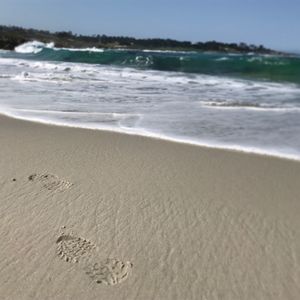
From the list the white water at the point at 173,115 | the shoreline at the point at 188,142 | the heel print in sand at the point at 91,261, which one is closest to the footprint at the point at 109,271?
the heel print in sand at the point at 91,261

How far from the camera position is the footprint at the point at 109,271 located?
2.96 m

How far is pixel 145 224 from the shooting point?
→ 12.4ft

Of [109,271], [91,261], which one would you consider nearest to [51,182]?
[91,261]

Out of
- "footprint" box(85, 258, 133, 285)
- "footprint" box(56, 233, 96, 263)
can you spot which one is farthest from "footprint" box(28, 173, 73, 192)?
"footprint" box(85, 258, 133, 285)

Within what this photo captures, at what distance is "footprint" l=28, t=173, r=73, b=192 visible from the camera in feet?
14.7

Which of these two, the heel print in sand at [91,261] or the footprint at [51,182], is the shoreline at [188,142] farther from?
the heel print in sand at [91,261]

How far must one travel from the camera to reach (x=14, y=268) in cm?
→ 300

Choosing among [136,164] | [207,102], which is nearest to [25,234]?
[136,164]

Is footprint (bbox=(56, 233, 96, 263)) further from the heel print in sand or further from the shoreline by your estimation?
the shoreline

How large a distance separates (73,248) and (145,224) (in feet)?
2.32

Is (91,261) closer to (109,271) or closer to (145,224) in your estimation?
(109,271)

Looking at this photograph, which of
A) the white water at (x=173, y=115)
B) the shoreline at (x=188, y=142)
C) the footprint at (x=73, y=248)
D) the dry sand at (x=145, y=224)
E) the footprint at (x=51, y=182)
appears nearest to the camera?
the dry sand at (x=145, y=224)

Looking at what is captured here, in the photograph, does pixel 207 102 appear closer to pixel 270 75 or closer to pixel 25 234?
pixel 25 234

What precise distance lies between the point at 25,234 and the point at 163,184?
5.67 ft
